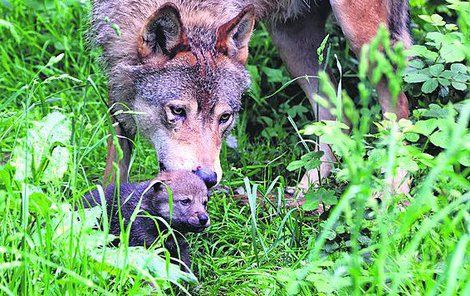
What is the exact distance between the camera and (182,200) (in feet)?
13.6

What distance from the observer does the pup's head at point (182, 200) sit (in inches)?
162

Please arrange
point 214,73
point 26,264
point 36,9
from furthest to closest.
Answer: point 36,9, point 214,73, point 26,264

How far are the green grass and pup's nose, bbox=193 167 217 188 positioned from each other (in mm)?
319

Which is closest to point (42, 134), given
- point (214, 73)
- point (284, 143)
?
point (214, 73)

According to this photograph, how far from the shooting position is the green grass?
9.73 ft

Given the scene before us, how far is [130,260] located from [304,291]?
72cm

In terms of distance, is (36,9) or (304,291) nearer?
(304,291)

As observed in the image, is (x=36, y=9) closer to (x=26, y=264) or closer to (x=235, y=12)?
(x=235, y=12)

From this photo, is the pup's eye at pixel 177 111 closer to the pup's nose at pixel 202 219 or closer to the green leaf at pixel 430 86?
the pup's nose at pixel 202 219

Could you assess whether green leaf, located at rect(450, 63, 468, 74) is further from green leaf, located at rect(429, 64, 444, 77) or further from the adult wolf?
the adult wolf

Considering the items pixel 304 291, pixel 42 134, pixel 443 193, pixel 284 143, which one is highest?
pixel 42 134

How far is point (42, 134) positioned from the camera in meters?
4.14

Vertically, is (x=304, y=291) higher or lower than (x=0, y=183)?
lower

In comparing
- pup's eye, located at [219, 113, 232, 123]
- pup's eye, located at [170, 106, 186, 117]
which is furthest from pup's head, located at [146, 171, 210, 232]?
pup's eye, located at [219, 113, 232, 123]
